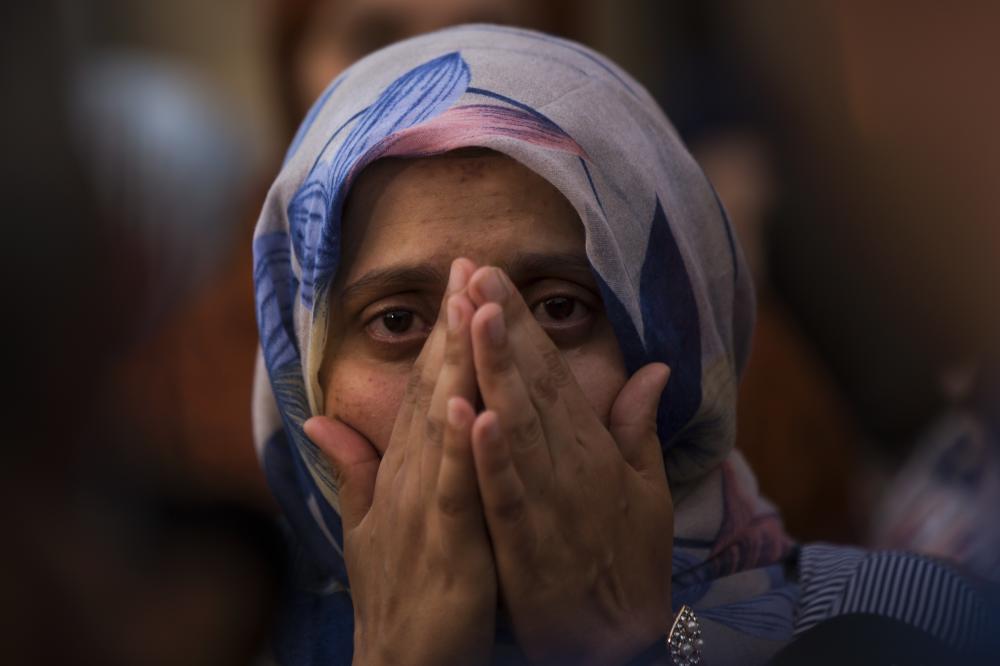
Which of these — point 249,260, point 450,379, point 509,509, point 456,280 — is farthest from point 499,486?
point 249,260

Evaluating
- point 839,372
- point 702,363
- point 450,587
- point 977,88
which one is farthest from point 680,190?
point 839,372

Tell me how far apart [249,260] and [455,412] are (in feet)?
5.76

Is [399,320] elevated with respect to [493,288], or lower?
lower

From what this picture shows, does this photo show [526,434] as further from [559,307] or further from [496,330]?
[559,307]

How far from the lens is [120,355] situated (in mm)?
1077

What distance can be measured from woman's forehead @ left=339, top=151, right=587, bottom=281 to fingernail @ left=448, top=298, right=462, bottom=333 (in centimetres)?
14

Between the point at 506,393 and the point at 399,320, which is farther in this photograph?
the point at 399,320

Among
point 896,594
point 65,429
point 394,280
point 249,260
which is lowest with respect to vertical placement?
point 249,260

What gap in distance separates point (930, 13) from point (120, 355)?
2289 mm

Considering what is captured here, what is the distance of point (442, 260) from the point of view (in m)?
1.47

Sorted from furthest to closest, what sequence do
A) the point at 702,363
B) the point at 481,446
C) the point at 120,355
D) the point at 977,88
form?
1. the point at 977,88
2. the point at 702,363
3. the point at 481,446
4. the point at 120,355

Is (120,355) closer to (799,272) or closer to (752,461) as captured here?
(752,461)

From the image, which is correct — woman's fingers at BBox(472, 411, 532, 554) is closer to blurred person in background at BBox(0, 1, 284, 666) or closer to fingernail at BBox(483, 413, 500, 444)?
fingernail at BBox(483, 413, 500, 444)

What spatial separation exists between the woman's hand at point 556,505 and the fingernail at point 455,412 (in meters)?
0.02
